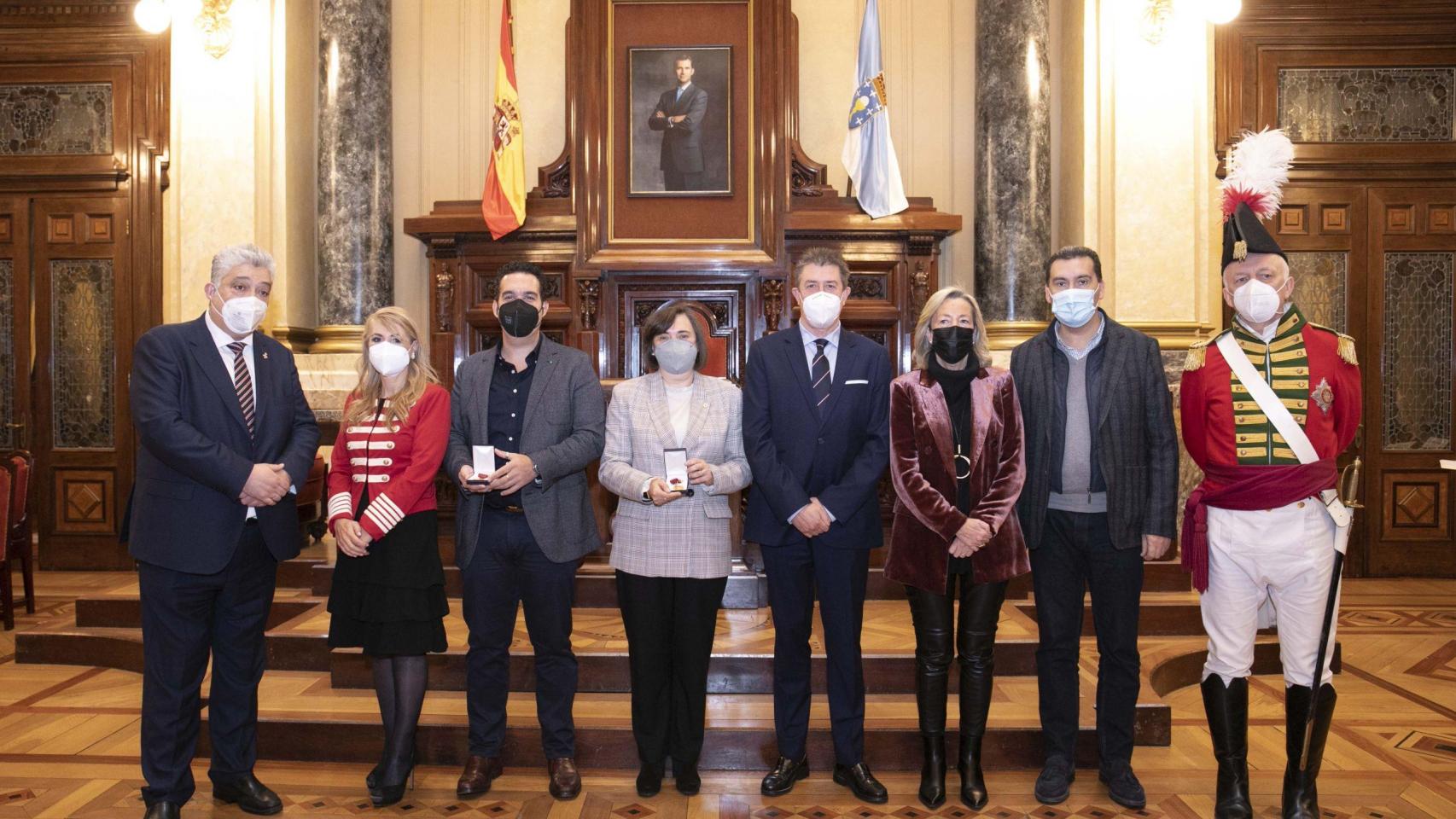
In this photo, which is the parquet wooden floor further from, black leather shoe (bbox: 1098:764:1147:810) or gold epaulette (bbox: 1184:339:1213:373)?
gold epaulette (bbox: 1184:339:1213:373)

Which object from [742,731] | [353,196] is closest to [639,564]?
[742,731]

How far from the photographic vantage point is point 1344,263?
7.29 metres

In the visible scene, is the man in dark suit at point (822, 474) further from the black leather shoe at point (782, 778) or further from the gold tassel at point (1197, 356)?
the gold tassel at point (1197, 356)

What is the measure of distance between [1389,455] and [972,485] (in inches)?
221

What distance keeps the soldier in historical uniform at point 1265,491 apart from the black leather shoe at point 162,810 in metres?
3.11

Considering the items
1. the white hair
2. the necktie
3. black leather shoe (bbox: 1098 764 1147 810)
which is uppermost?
the white hair

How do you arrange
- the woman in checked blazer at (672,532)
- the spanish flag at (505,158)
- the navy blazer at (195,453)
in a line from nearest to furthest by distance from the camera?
the navy blazer at (195,453) → the woman in checked blazer at (672,532) → the spanish flag at (505,158)

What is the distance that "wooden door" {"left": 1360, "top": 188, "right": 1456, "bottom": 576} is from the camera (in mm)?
7281

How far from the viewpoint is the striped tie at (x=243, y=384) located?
3.28 m

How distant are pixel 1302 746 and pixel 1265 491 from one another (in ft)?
2.58

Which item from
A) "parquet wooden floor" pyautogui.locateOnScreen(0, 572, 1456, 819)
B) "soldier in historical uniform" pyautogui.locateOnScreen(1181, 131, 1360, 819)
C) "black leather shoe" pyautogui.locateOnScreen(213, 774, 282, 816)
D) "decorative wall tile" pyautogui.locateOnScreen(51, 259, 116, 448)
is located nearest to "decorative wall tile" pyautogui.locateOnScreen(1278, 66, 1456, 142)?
"parquet wooden floor" pyautogui.locateOnScreen(0, 572, 1456, 819)

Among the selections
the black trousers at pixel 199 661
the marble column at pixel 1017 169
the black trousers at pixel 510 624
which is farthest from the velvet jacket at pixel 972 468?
the marble column at pixel 1017 169

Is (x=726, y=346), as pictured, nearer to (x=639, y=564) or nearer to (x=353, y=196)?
(x=353, y=196)

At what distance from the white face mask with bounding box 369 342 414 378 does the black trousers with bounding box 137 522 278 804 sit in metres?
0.63
